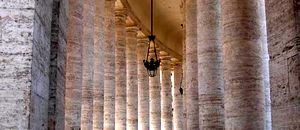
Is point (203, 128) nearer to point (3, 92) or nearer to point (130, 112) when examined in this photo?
point (3, 92)

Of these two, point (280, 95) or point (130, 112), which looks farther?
point (130, 112)

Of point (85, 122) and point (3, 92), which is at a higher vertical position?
point (3, 92)

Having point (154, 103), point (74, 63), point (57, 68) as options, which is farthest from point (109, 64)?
point (57, 68)

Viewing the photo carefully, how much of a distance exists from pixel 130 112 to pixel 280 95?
1826 centimetres

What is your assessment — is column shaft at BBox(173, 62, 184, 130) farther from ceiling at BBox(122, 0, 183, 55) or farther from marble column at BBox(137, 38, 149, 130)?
marble column at BBox(137, 38, 149, 130)

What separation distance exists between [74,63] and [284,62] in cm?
668

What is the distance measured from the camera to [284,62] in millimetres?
8148

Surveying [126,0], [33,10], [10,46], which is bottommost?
[10,46]

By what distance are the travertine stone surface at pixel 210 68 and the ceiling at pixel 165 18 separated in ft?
34.5

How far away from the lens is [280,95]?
8148 mm

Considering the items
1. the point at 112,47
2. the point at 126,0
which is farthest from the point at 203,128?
the point at 126,0

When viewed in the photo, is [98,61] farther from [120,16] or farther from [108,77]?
[120,16]

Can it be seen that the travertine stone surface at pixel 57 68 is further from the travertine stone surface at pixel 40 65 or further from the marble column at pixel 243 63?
the marble column at pixel 243 63

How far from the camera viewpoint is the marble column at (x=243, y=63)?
11.5m
